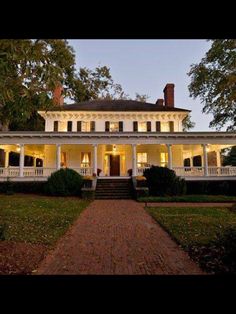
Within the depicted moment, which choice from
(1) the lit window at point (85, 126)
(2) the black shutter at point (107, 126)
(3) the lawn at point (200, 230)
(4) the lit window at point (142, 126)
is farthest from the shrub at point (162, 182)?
(1) the lit window at point (85, 126)

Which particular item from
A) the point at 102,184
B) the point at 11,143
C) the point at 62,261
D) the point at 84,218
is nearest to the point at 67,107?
the point at 11,143

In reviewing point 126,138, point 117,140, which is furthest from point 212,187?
point 117,140

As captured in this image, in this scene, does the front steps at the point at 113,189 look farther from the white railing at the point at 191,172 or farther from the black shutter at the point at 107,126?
the black shutter at the point at 107,126

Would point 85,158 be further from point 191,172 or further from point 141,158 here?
point 191,172

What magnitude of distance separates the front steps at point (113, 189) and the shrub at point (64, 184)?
5.25 feet

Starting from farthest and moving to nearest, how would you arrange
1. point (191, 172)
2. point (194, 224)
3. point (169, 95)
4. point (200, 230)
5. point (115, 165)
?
point (169, 95), point (115, 165), point (191, 172), point (194, 224), point (200, 230)

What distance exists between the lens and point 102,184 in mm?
20156

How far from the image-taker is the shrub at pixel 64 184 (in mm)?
17828

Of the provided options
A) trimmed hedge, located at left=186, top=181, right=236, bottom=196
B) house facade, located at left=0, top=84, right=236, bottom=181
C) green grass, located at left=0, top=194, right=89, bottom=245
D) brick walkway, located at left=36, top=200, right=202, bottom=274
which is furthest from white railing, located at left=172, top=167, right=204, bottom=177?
brick walkway, located at left=36, top=200, right=202, bottom=274

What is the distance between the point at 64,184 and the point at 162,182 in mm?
6952

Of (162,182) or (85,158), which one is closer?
(162,182)

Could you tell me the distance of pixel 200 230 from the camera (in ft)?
27.1
